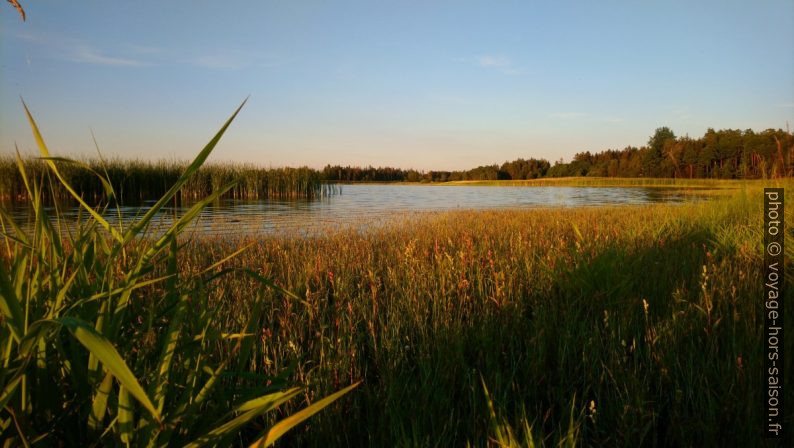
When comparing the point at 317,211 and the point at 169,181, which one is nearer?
the point at 317,211

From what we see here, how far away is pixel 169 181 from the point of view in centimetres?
2512

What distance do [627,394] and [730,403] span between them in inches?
18.5

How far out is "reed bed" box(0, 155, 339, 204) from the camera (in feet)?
64.0

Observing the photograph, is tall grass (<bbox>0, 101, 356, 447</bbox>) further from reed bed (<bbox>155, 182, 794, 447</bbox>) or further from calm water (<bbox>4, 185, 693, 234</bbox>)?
calm water (<bbox>4, 185, 693, 234</bbox>)

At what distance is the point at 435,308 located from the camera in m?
3.11

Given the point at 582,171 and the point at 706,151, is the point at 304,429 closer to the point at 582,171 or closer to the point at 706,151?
the point at 706,151

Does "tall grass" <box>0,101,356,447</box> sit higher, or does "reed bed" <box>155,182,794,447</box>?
"tall grass" <box>0,101,356,447</box>

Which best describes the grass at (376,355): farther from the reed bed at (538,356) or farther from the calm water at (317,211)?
the calm water at (317,211)

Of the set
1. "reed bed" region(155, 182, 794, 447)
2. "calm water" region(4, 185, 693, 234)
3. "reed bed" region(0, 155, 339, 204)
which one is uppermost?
"reed bed" region(0, 155, 339, 204)

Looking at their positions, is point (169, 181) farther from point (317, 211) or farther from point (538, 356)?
point (538, 356)

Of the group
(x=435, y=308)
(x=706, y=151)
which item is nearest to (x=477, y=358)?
(x=435, y=308)

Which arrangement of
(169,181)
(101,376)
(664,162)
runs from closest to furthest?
(101,376)
(169,181)
(664,162)

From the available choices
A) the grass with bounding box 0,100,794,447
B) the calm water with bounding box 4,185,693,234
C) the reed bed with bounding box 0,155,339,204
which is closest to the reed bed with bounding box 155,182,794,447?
the grass with bounding box 0,100,794,447

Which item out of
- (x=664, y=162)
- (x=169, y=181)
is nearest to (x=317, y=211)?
(x=169, y=181)
